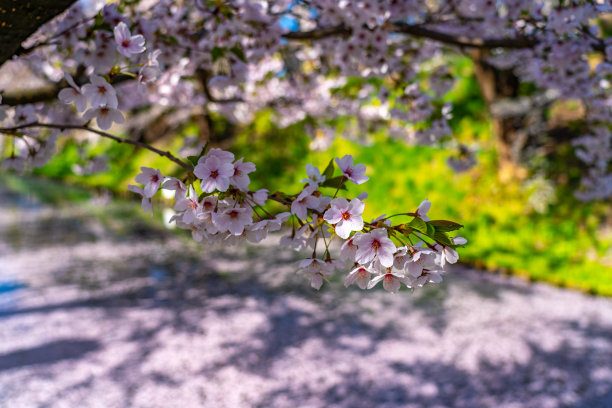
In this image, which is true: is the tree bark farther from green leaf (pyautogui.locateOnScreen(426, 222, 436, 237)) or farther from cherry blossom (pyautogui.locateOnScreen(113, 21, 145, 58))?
green leaf (pyautogui.locateOnScreen(426, 222, 436, 237))

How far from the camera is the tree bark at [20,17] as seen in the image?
1517 millimetres

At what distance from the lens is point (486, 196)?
6758 millimetres

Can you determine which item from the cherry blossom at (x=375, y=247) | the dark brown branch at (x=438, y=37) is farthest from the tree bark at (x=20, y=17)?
the dark brown branch at (x=438, y=37)

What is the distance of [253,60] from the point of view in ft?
10.3

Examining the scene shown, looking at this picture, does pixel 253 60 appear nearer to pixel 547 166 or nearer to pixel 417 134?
pixel 417 134

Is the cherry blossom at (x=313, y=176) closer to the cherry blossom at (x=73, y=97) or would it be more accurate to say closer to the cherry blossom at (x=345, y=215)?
the cherry blossom at (x=345, y=215)

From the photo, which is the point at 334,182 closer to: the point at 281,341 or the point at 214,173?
the point at 214,173

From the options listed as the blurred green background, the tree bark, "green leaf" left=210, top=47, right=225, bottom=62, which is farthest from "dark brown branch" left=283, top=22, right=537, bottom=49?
the tree bark

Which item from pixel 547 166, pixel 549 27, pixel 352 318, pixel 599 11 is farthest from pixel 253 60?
pixel 547 166

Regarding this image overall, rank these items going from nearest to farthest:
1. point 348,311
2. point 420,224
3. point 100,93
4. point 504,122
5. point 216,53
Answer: point 420,224 < point 100,93 < point 216,53 < point 348,311 < point 504,122

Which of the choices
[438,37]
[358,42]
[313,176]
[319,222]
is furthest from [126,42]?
[438,37]

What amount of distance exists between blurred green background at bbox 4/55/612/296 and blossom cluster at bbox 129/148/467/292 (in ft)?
8.77

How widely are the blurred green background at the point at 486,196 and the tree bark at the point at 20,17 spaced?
3154mm

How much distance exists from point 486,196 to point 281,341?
4.26m
